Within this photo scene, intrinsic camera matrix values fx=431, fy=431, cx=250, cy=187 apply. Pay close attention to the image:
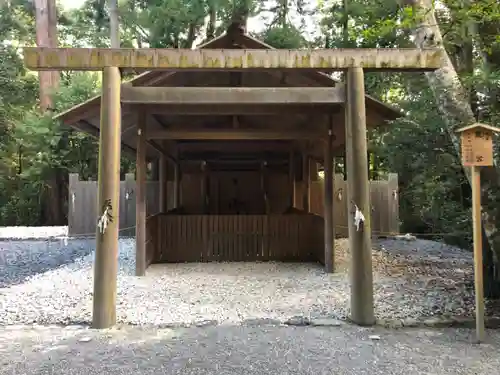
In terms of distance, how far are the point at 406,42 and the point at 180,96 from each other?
735cm

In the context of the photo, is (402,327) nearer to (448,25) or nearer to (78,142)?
(448,25)

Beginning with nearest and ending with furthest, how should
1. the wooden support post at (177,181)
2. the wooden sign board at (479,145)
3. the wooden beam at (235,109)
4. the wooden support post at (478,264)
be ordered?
the wooden support post at (478,264) → the wooden sign board at (479,145) → the wooden beam at (235,109) → the wooden support post at (177,181)

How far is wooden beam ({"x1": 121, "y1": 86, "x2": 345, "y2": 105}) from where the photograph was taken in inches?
200

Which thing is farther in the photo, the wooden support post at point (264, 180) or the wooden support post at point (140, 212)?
the wooden support post at point (264, 180)

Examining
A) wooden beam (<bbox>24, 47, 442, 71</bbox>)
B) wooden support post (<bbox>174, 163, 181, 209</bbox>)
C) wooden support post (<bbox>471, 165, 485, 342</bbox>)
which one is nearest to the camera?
wooden support post (<bbox>471, 165, 485, 342</bbox>)

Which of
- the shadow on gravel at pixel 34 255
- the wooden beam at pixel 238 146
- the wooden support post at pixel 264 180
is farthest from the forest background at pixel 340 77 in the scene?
the shadow on gravel at pixel 34 255

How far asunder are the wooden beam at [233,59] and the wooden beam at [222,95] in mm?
332

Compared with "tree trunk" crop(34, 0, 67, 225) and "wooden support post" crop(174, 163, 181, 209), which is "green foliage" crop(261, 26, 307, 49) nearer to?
"wooden support post" crop(174, 163, 181, 209)

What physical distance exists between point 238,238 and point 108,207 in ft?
15.9

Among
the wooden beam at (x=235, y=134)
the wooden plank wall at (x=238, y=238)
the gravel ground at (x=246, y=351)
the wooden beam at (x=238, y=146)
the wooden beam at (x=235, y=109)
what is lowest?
the gravel ground at (x=246, y=351)

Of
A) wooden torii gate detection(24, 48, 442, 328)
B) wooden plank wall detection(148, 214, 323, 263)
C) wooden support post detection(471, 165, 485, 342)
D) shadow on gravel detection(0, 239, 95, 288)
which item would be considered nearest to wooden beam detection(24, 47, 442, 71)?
wooden torii gate detection(24, 48, 442, 328)

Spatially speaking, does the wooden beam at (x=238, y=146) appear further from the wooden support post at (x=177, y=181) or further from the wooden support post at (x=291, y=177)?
the wooden support post at (x=177, y=181)

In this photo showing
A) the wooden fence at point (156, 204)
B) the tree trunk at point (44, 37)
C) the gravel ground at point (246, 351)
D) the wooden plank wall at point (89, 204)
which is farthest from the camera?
the tree trunk at point (44, 37)

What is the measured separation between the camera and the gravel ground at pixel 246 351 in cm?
348
